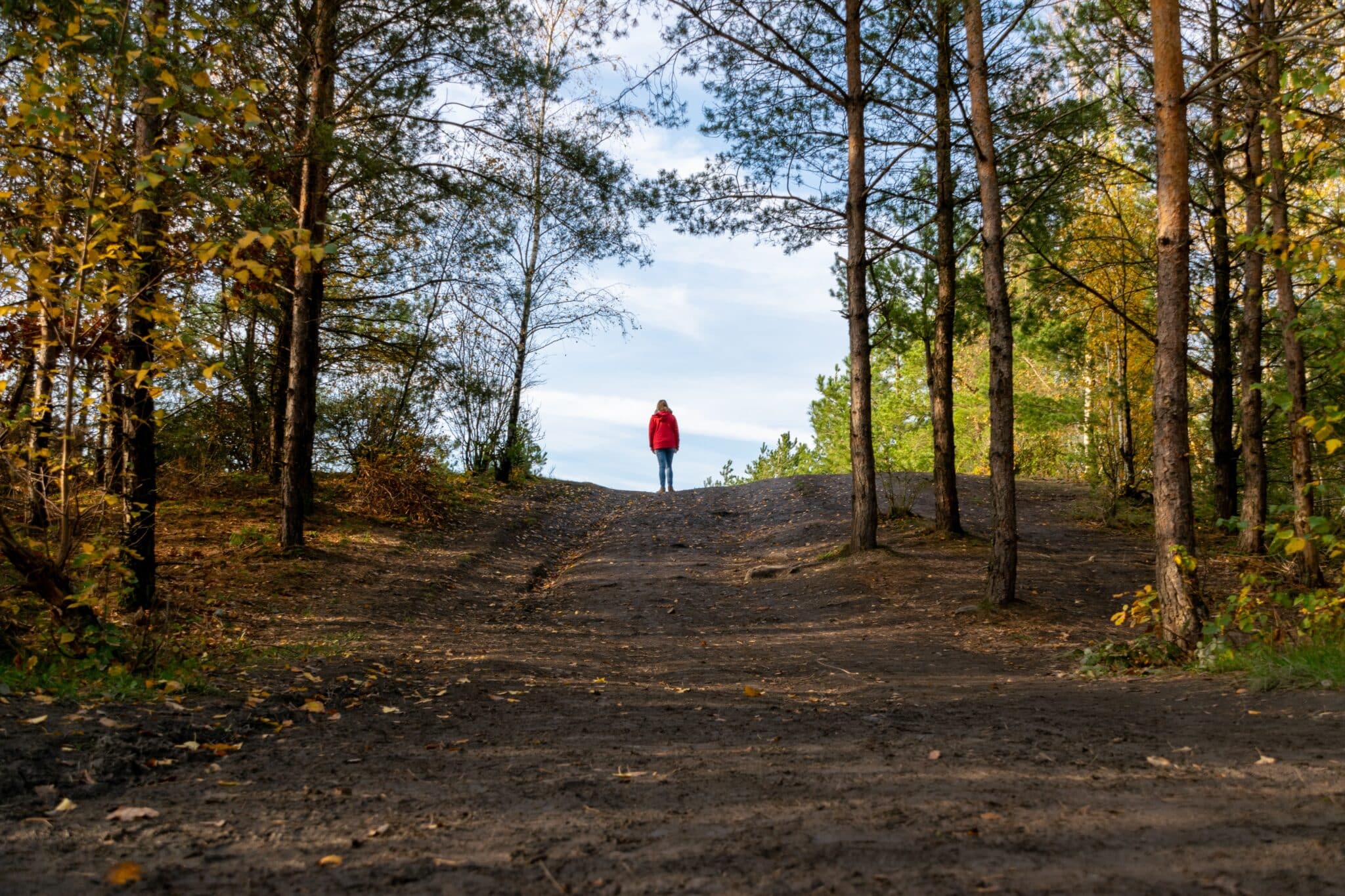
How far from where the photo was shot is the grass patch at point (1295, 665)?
5.14 m

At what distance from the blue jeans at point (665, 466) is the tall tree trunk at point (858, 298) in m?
9.14

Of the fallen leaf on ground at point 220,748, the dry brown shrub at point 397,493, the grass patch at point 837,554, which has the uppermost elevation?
the dry brown shrub at point 397,493

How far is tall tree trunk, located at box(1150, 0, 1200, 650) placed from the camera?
22.4ft

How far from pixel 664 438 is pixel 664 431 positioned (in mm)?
199

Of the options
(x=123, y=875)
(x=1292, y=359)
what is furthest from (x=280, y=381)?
(x=1292, y=359)

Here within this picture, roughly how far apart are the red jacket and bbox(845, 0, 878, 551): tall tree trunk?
27.8 feet

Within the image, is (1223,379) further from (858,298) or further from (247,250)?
(247,250)

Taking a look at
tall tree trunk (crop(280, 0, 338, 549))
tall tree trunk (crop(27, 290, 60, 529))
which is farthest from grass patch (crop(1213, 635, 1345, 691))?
tall tree trunk (crop(280, 0, 338, 549))

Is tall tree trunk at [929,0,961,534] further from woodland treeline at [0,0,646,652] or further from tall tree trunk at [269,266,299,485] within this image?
tall tree trunk at [269,266,299,485]

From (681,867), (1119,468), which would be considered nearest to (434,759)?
(681,867)

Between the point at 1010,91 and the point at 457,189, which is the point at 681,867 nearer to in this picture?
the point at 457,189

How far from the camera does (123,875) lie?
98.6 inches

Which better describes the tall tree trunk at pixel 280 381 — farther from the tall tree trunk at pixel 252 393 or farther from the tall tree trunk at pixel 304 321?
the tall tree trunk at pixel 304 321

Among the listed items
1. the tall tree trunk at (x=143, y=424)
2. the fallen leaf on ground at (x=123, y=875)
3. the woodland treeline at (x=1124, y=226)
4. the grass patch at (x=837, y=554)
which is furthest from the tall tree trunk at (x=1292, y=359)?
the tall tree trunk at (x=143, y=424)
